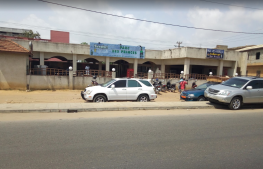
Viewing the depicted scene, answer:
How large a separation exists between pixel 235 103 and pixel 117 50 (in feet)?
58.7

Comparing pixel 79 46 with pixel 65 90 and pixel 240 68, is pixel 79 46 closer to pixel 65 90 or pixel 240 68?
pixel 65 90

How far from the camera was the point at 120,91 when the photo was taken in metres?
10.5

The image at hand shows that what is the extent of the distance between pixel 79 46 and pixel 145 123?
19365 mm

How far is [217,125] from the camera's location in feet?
21.1

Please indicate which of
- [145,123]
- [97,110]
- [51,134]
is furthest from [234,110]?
[51,134]

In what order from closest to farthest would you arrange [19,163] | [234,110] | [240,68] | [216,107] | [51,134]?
[19,163] → [51,134] → [234,110] → [216,107] → [240,68]

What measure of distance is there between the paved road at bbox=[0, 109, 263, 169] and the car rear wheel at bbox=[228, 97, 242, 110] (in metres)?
2.40

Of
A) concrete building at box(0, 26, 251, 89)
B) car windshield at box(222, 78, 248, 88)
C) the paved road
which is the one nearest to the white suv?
the paved road

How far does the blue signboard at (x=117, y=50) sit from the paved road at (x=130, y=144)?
1827 centimetres

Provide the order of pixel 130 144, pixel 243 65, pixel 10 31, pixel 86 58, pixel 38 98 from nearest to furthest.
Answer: pixel 130 144 < pixel 38 98 < pixel 86 58 < pixel 243 65 < pixel 10 31

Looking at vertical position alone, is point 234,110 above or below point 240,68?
below

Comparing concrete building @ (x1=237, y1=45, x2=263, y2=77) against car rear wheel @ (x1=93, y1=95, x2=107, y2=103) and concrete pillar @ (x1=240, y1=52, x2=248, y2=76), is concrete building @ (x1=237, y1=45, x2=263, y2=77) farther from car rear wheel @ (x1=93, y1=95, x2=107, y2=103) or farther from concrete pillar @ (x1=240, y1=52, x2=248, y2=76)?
car rear wheel @ (x1=93, y1=95, x2=107, y2=103)

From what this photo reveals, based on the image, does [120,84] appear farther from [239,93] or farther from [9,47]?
[9,47]

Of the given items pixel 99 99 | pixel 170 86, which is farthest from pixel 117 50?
pixel 99 99
